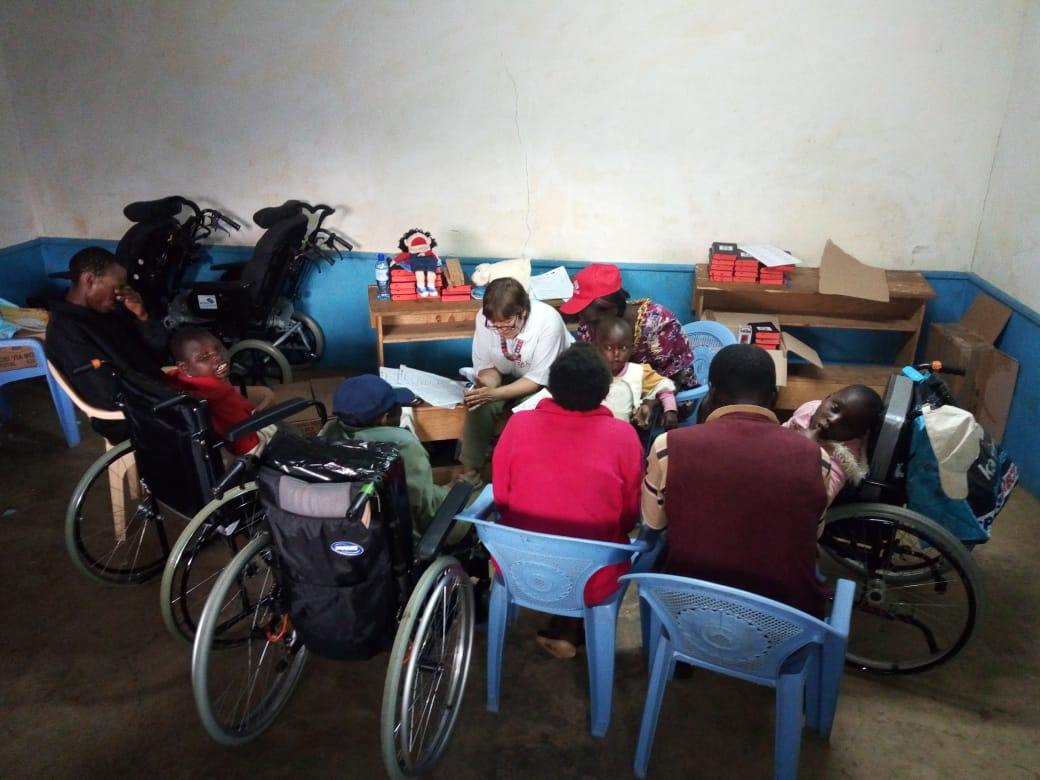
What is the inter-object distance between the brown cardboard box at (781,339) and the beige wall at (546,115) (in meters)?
0.50

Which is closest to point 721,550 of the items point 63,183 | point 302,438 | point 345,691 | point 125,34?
point 302,438

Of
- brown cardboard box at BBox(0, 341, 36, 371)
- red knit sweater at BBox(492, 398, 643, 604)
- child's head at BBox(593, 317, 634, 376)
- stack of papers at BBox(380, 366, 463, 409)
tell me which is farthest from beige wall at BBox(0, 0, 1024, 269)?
red knit sweater at BBox(492, 398, 643, 604)

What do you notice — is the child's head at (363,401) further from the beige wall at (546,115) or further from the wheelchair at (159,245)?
the wheelchair at (159,245)

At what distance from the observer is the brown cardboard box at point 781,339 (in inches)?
140

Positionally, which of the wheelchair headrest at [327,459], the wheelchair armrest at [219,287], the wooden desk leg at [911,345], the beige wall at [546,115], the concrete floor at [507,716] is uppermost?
the beige wall at [546,115]

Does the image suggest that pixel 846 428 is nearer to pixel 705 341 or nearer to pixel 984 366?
pixel 705 341

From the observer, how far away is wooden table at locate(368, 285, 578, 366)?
11.7 ft

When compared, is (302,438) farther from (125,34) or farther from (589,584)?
(125,34)

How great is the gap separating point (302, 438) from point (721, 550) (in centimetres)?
105

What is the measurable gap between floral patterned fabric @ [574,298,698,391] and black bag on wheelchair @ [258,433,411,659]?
1.46 meters

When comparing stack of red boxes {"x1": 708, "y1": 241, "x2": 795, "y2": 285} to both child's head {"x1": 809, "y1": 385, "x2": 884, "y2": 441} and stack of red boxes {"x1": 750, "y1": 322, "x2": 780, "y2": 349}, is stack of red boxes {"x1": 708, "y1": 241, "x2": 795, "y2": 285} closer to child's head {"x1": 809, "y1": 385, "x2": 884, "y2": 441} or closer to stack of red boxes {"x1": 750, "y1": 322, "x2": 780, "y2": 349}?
stack of red boxes {"x1": 750, "y1": 322, "x2": 780, "y2": 349}

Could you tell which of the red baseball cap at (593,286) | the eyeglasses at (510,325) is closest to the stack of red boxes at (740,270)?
the red baseball cap at (593,286)

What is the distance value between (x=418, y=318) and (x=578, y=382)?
1955 millimetres

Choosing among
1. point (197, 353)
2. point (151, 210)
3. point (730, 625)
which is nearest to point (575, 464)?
point (730, 625)
